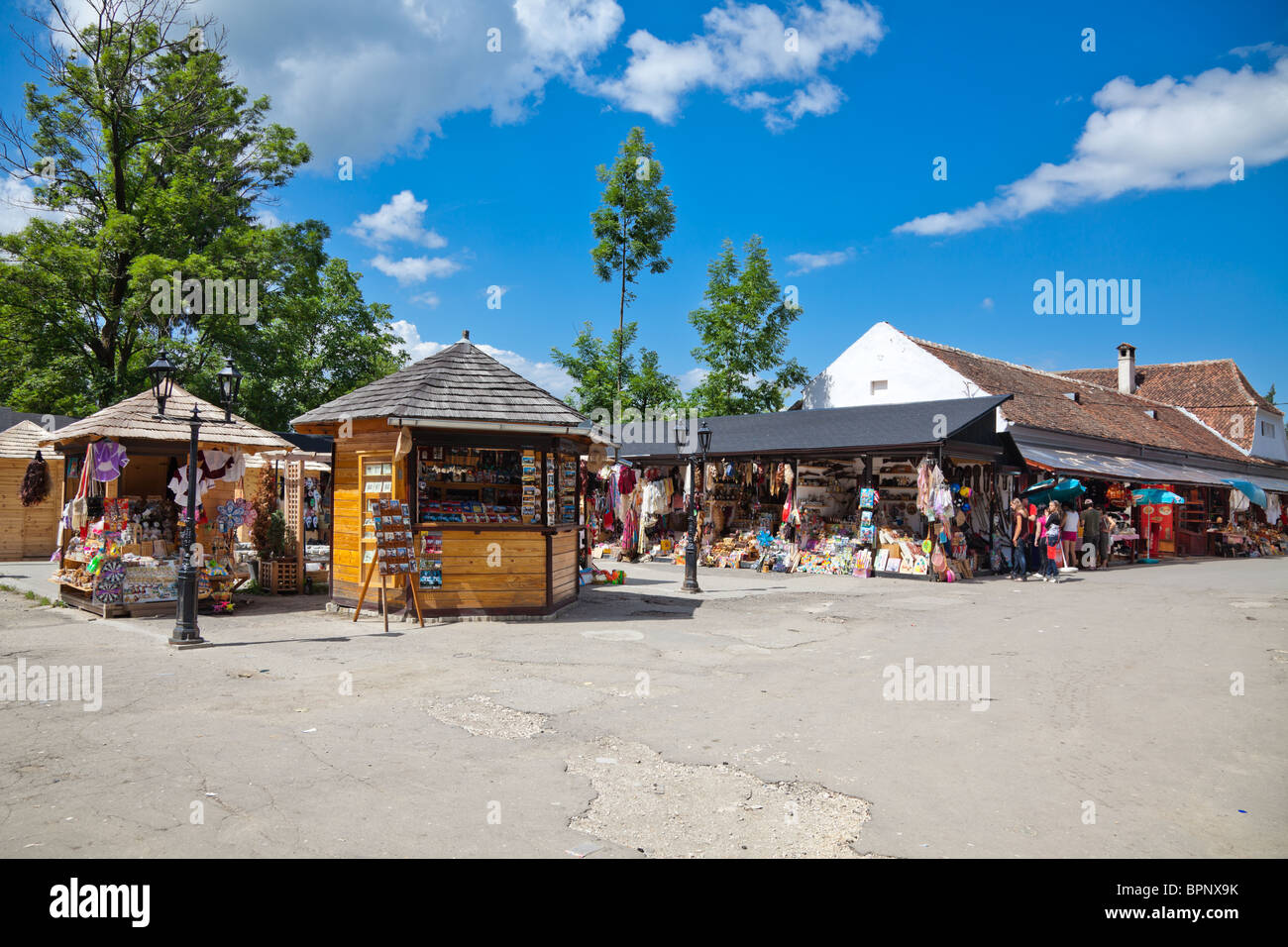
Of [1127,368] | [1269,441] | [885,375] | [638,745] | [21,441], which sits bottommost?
[638,745]

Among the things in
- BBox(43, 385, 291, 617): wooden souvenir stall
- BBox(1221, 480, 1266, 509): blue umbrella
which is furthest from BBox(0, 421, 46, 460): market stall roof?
BBox(1221, 480, 1266, 509): blue umbrella

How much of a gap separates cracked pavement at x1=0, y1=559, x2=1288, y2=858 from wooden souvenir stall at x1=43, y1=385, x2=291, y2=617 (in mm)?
977

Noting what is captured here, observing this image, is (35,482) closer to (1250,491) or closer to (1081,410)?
(1081,410)

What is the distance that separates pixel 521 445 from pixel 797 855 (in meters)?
8.86

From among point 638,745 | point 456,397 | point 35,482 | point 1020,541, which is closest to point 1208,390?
point 1020,541

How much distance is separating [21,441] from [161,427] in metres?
13.7

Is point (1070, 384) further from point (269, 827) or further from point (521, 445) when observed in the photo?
point (269, 827)

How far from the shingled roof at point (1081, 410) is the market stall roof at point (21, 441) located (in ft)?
95.6

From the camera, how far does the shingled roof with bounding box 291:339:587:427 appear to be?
38.5 feet

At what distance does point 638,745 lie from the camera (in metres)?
5.99

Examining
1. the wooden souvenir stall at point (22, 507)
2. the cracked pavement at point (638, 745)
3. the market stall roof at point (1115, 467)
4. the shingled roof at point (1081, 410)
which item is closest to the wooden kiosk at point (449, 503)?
the cracked pavement at point (638, 745)

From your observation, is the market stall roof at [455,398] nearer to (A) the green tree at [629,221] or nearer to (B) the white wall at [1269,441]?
(A) the green tree at [629,221]

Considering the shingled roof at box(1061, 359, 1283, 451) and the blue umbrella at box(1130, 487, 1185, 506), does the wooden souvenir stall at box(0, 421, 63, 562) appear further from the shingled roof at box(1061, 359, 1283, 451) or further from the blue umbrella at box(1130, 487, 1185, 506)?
the shingled roof at box(1061, 359, 1283, 451)

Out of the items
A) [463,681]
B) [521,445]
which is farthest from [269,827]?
[521,445]
